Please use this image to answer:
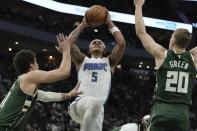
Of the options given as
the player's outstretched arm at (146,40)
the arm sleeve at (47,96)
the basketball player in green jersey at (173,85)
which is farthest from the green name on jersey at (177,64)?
the arm sleeve at (47,96)

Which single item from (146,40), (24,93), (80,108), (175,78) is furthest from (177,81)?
(80,108)

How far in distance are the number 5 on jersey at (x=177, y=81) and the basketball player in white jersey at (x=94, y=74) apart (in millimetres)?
2038

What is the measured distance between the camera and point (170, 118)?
5.01 meters

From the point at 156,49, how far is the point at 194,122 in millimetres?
24560

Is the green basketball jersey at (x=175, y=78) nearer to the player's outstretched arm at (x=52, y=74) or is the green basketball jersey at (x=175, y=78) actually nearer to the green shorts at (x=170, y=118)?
the green shorts at (x=170, y=118)

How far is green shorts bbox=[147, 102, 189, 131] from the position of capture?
16.5 ft

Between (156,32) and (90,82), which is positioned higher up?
(156,32)

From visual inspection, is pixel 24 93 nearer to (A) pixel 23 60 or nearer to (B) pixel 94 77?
(A) pixel 23 60

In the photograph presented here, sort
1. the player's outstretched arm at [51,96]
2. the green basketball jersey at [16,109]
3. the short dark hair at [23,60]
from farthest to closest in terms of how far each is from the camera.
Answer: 1. the player's outstretched arm at [51,96]
2. the short dark hair at [23,60]
3. the green basketball jersey at [16,109]

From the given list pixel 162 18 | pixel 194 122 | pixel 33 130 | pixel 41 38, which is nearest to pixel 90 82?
pixel 33 130

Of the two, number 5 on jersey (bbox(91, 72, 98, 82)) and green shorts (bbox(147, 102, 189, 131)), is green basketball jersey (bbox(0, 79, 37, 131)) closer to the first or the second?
green shorts (bbox(147, 102, 189, 131))

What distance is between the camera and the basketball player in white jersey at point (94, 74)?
7105 mm

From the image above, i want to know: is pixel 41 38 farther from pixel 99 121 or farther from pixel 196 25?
pixel 99 121

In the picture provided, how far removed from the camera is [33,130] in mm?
17547
